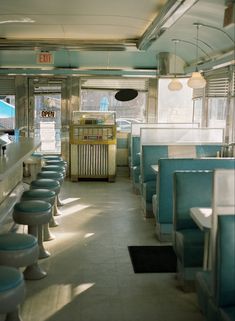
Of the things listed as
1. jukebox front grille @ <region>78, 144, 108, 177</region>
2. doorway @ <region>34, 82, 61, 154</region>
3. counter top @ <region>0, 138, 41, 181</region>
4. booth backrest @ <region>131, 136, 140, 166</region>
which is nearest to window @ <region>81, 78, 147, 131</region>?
doorway @ <region>34, 82, 61, 154</region>

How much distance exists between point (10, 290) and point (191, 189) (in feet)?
6.59

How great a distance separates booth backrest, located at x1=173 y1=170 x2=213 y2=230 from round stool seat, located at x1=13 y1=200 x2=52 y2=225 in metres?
1.22

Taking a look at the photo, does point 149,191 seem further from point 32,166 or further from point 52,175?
point 32,166

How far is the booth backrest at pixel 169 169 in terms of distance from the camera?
4.33m

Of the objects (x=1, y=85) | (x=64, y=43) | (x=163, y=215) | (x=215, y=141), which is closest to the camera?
(x=163, y=215)

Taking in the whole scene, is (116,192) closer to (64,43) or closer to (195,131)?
(195,131)

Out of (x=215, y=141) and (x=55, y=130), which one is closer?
(x=215, y=141)

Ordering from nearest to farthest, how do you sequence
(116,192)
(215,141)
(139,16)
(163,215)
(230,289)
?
(230,289) < (163,215) < (139,16) < (215,141) < (116,192)

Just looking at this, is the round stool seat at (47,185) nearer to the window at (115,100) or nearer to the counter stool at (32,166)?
the counter stool at (32,166)

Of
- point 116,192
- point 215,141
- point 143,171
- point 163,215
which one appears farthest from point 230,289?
point 116,192

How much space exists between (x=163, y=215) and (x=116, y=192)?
3.10m

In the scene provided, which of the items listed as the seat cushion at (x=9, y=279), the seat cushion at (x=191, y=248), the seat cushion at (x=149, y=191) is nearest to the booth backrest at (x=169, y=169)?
the seat cushion at (x=191, y=248)

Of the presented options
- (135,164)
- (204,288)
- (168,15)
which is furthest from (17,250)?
(135,164)

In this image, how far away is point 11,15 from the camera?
580 centimetres
